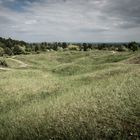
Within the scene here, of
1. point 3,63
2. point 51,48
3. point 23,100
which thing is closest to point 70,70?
point 3,63

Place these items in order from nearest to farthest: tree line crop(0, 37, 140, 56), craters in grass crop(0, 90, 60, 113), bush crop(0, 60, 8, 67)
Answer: craters in grass crop(0, 90, 60, 113)
bush crop(0, 60, 8, 67)
tree line crop(0, 37, 140, 56)

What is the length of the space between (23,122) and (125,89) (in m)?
5.15

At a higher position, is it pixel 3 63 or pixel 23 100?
pixel 23 100

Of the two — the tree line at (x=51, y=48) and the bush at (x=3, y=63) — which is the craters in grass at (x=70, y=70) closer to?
the bush at (x=3, y=63)

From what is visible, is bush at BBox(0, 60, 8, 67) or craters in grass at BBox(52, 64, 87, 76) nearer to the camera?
craters in grass at BBox(52, 64, 87, 76)

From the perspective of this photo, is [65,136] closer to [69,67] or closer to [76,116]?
[76,116]

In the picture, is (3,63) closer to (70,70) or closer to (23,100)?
(70,70)

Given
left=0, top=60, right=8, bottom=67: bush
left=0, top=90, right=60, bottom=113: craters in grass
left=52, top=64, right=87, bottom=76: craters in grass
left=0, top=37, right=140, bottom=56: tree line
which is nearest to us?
left=0, top=90, right=60, bottom=113: craters in grass

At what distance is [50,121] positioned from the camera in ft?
37.1

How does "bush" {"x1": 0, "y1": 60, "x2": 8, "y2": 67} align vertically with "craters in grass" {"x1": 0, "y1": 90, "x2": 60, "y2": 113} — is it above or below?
below

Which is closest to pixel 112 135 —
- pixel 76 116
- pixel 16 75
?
pixel 76 116

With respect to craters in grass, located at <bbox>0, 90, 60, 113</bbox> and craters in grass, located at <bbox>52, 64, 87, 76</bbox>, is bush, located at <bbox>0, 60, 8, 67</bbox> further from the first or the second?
craters in grass, located at <bbox>0, 90, 60, 113</bbox>

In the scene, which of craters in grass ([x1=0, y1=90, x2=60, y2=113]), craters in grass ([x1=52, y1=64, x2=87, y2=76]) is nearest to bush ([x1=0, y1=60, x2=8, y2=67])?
craters in grass ([x1=52, y1=64, x2=87, y2=76])

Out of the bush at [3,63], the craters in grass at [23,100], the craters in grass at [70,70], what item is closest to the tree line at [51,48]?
the bush at [3,63]
